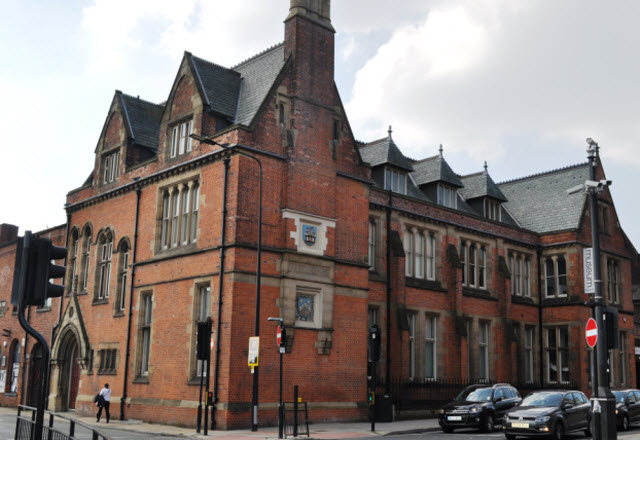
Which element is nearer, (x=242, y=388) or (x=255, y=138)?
(x=242, y=388)

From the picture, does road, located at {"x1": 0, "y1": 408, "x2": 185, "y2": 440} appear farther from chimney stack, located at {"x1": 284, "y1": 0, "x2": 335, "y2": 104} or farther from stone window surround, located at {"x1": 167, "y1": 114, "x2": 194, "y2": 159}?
chimney stack, located at {"x1": 284, "y1": 0, "x2": 335, "y2": 104}

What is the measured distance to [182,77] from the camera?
90.8 ft

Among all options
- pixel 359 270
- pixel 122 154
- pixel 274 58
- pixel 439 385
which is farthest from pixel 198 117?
pixel 439 385

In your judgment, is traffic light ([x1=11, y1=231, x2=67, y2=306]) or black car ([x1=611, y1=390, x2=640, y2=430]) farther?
black car ([x1=611, y1=390, x2=640, y2=430])

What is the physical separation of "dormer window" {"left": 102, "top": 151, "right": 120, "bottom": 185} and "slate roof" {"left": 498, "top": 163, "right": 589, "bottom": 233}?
24.8 meters

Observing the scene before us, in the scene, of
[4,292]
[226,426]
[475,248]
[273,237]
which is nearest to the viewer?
[226,426]

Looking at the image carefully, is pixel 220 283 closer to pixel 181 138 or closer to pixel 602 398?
pixel 181 138

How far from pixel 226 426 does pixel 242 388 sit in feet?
4.56

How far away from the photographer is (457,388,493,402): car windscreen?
953 inches

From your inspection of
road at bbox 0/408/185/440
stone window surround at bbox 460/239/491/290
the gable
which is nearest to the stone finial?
the gable

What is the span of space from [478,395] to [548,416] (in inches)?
200

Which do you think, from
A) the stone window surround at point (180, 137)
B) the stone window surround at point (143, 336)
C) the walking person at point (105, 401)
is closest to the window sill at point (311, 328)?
the stone window surround at point (143, 336)

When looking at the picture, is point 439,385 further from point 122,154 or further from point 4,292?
point 4,292

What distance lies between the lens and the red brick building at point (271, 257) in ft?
79.6
